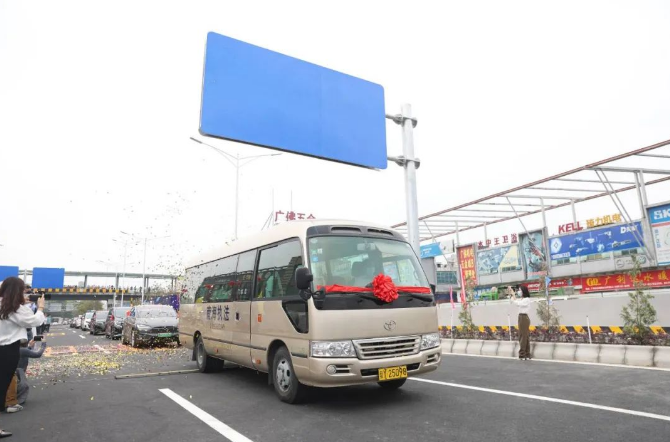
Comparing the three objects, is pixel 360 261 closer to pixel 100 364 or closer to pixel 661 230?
A: pixel 100 364

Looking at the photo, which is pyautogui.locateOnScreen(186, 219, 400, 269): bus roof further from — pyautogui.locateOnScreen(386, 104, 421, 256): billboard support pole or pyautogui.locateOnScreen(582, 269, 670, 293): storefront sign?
pyautogui.locateOnScreen(582, 269, 670, 293): storefront sign

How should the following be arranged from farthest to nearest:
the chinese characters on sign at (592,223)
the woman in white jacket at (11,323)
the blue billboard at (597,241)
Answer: the chinese characters on sign at (592,223)
the blue billboard at (597,241)
the woman in white jacket at (11,323)

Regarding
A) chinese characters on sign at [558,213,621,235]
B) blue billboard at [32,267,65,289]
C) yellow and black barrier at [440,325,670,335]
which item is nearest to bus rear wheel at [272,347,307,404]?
yellow and black barrier at [440,325,670,335]

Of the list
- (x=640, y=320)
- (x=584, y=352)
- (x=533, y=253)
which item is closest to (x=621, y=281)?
(x=533, y=253)

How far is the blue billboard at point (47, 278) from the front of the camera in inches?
2298

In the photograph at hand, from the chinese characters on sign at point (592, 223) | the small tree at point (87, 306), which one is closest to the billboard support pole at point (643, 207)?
the chinese characters on sign at point (592, 223)

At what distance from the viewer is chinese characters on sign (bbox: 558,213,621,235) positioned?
25.6 m

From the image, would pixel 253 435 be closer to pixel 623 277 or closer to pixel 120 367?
pixel 120 367

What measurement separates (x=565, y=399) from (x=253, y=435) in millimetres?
4347

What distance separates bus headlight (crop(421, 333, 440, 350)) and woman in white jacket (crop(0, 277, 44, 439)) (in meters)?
5.22

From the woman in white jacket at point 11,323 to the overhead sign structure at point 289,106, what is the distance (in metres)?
4.44

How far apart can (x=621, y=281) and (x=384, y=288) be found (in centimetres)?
2539

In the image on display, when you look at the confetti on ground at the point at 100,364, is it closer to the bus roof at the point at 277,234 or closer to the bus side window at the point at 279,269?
the bus roof at the point at 277,234

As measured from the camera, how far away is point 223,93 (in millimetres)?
9180
